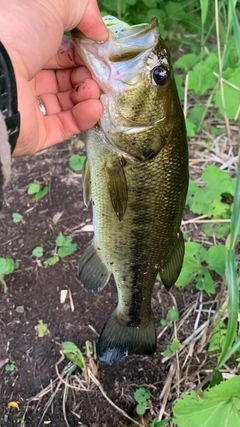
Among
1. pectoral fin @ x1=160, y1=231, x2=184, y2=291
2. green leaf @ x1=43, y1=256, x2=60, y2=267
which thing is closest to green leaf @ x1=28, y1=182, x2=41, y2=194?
green leaf @ x1=43, y1=256, x2=60, y2=267

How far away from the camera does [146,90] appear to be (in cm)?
124

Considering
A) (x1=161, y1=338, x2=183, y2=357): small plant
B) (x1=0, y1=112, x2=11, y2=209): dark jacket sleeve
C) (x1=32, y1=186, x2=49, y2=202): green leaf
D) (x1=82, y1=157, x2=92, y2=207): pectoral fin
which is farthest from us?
(x1=32, y1=186, x2=49, y2=202): green leaf

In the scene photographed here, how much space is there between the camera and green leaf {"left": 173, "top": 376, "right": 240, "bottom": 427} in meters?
1.23

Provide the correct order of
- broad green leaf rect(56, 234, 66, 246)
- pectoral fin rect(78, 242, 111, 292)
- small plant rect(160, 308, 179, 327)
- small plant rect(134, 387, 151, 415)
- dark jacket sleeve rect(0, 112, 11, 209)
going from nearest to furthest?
dark jacket sleeve rect(0, 112, 11, 209), pectoral fin rect(78, 242, 111, 292), small plant rect(134, 387, 151, 415), small plant rect(160, 308, 179, 327), broad green leaf rect(56, 234, 66, 246)

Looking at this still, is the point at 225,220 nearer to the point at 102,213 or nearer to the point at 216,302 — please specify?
the point at 216,302

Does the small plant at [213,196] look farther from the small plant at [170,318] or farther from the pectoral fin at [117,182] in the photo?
the pectoral fin at [117,182]

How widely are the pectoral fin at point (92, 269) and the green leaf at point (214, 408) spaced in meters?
0.49

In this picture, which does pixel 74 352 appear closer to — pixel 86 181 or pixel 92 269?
pixel 92 269

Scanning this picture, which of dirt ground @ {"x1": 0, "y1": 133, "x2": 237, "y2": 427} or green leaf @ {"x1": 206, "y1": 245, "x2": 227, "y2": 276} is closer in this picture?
dirt ground @ {"x1": 0, "y1": 133, "x2": 237, "y2": 427}

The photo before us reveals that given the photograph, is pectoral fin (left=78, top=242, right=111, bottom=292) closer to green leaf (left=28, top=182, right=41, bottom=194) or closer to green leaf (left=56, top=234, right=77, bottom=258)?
green leaf (left=56, top=234, right=77, bottom=258)

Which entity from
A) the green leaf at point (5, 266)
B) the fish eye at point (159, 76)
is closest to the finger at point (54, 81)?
the fish eye at point (159, 76)

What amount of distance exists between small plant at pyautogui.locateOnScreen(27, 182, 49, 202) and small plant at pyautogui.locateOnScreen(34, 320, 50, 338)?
31.3 inches

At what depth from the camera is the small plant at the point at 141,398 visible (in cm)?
190

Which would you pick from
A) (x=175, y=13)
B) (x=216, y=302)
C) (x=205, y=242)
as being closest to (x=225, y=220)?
(x=205, y=242)
